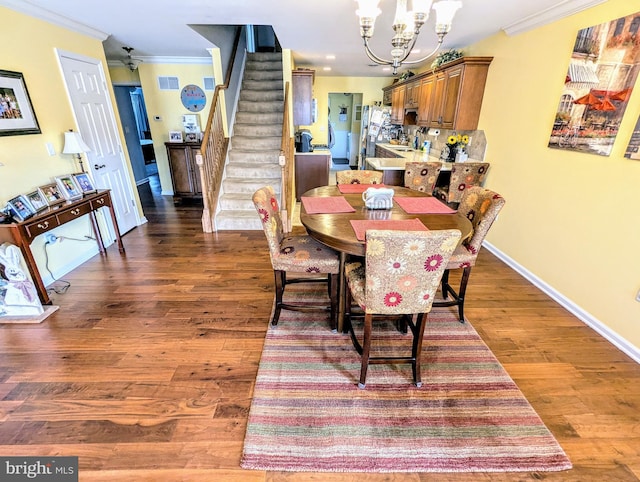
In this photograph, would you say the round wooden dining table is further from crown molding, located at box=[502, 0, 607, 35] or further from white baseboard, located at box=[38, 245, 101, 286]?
white baseboard, located at box=[38, 245, 101, 286]

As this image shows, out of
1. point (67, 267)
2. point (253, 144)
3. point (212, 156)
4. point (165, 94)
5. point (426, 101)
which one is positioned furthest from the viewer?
point (165, 94)

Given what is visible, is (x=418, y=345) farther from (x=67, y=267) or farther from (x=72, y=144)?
(x=72, y=144)

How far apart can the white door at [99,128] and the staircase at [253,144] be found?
126cm

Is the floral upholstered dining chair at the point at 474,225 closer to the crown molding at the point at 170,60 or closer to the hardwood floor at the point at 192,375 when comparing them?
the hardwood floor at the point at 192,375

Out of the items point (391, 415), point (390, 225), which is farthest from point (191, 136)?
point (391, 415)

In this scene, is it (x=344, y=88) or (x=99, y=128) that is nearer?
(x=99, y=128)

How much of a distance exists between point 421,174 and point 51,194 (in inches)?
148

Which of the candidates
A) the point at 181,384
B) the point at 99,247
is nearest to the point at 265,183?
the point at 99,247

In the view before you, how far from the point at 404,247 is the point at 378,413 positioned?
3.13 ft

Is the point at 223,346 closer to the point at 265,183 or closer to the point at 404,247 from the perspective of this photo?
the point at 404,247

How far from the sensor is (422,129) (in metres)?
5.95

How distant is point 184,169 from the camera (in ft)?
18.5

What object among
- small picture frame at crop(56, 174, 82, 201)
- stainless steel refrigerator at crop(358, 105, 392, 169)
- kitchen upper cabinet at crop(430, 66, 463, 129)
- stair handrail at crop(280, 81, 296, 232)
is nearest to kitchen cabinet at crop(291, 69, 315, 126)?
stair handrail at crop(280, 81, 296, 232)

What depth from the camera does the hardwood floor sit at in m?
1.46
